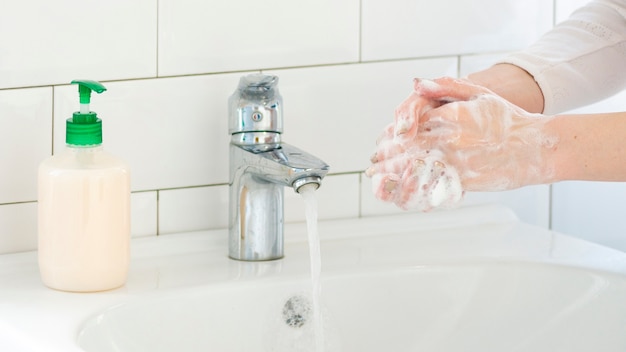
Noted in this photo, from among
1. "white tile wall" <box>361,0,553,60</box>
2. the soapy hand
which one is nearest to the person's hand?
the soapy hand

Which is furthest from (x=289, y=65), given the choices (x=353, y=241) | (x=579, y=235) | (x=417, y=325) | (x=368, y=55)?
(x=579, y=235)

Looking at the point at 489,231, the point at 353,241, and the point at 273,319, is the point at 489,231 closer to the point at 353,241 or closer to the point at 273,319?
the point at 353,241

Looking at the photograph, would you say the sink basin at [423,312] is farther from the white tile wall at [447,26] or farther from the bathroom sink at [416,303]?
the white tile wall at [447,26]

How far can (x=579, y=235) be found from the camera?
1372mm

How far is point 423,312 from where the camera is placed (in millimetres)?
1092

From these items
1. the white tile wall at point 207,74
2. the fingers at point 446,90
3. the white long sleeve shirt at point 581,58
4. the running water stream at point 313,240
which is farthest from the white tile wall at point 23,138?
the white long sleeve shirt at point 581,58

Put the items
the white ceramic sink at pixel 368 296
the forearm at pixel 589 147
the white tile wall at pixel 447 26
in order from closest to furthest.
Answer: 1. the forearm at pixel 589 147
2. the white ceramic sink at pixel 368 296
3. the white tile wall at pixel 447 26

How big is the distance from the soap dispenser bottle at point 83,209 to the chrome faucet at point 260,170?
0.44 ft

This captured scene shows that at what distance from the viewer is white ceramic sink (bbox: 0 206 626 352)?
1.00 metres

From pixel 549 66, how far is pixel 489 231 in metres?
0.23

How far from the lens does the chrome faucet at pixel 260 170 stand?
3.35 feet

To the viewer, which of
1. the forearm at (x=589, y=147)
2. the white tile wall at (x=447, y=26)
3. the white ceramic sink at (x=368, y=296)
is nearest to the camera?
the forearm at (x=589, y=147)

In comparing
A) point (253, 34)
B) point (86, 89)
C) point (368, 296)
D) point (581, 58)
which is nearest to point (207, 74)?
point (253, 34)

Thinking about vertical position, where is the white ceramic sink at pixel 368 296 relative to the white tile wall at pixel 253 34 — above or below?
below
